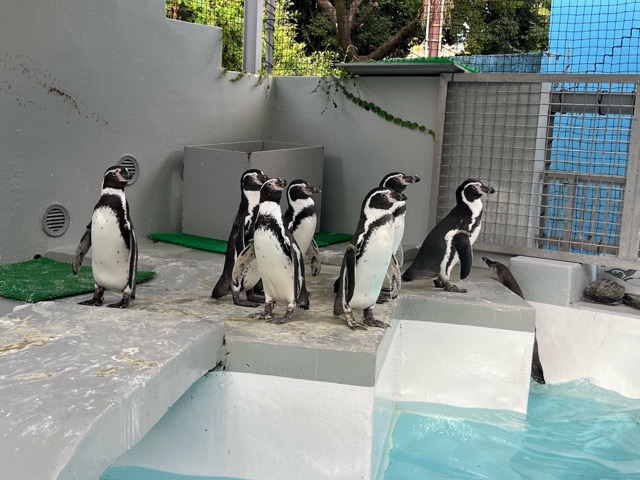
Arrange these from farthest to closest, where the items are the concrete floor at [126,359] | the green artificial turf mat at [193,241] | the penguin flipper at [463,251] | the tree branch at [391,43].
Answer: the tree branch at [391,43] → the green artificial turf mat at [193,241] → the penguin flipper at [463,251] → the concrete floor at [126,359]

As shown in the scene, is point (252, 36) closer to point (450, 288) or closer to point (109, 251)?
point (450, 288)

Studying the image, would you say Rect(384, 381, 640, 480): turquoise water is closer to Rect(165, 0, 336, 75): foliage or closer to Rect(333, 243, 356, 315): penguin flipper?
Rect(333, 243, 356, 315): penguin flipper

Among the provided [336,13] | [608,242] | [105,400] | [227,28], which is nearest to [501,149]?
[608,242]

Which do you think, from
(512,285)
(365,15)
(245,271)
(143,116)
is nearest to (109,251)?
(245,271)

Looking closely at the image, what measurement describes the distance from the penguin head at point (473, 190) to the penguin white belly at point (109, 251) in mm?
2169

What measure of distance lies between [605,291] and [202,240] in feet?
10.1

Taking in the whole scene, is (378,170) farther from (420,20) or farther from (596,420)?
(420,20)

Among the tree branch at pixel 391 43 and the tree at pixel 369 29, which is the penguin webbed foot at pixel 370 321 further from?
the tree at pixel 369 29

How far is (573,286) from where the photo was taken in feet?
16.4

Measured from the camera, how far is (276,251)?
129 inches

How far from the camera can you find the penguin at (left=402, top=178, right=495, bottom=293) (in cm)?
441

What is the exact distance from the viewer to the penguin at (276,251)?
3279mm

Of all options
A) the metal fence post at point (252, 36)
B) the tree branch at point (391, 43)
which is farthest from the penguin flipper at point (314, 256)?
the tree branch at point (391, 43)

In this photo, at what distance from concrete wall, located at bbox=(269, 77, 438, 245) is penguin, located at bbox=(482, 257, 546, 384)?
3.50ft
